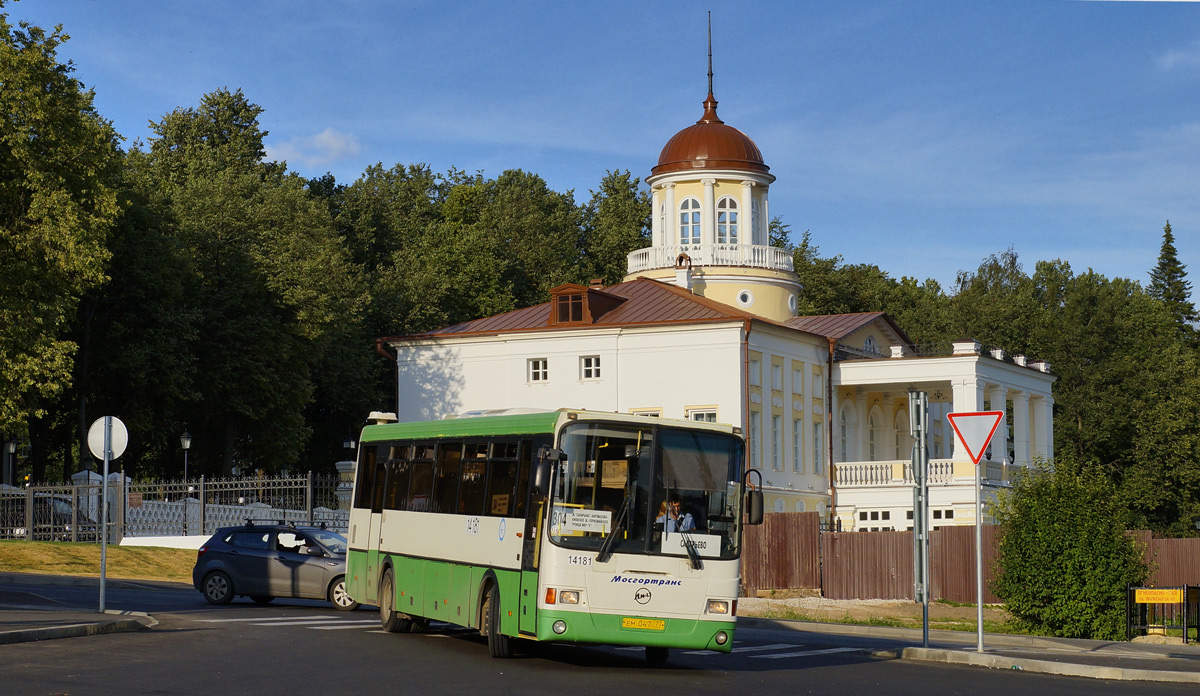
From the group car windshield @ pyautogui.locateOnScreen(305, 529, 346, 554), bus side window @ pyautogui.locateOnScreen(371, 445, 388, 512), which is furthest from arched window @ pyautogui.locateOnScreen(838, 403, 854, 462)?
bus side window @ pyautogui.locateOnScreen(371, 445, 388, 512)

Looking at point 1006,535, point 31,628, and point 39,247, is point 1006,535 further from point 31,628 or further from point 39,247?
point 39,247

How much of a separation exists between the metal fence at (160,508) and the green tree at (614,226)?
1638 inches

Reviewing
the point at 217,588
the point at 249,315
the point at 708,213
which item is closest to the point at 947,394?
the point at 708,213

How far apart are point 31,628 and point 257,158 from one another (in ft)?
219

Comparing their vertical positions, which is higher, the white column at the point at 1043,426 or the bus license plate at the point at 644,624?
the white column at the point at 1043,426

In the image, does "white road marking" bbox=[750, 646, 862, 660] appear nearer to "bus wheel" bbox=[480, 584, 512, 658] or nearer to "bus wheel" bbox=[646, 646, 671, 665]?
"bus wheel" bbox=[646, 646, 671, 665]

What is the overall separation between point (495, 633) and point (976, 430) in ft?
21.8

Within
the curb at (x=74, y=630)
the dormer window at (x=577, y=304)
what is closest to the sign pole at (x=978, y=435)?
the curb at (x=74, y=630)

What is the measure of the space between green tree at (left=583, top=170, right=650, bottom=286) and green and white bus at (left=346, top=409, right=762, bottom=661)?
63599mm

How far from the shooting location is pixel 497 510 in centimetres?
1791

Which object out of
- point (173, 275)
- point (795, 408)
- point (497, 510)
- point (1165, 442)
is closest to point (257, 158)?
point (173, 275)

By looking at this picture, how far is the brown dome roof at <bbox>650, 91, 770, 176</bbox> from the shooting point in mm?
61125

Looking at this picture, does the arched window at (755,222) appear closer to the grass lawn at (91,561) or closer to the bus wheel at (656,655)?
the grass lawn at (91,561)

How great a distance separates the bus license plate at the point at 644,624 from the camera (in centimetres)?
1662
